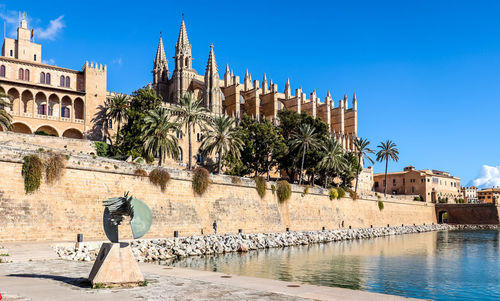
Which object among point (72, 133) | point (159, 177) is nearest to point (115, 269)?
point (159, 177)

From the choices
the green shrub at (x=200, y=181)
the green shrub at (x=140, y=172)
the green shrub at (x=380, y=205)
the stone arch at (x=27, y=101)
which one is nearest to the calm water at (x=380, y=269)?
the green shrub at (x=200, y=181)

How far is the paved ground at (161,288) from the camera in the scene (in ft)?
35.0

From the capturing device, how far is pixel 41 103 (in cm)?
5303

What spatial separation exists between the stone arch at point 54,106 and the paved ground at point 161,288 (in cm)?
4161

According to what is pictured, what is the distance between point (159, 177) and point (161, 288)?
64.1 feet

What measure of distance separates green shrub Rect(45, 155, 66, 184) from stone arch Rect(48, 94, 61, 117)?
3062 centimetres

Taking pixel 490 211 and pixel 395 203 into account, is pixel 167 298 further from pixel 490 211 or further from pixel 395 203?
pixel 490 211

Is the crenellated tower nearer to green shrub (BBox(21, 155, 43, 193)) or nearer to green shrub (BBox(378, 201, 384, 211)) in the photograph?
green shrub (BBox(378, 201, 384, 211))

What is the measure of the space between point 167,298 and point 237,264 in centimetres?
1305

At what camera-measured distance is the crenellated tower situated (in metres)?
81.8

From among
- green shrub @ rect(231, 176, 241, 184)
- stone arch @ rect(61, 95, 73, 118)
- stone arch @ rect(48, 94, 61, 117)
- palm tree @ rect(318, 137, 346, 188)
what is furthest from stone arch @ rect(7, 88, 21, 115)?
palm tree @ rect(318, 137, 346, 188)

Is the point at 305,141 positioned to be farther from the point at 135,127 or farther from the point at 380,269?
the point at 380,269

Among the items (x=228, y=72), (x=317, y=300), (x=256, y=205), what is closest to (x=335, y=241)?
(x=256, y=205)

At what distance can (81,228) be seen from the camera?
2562cm
